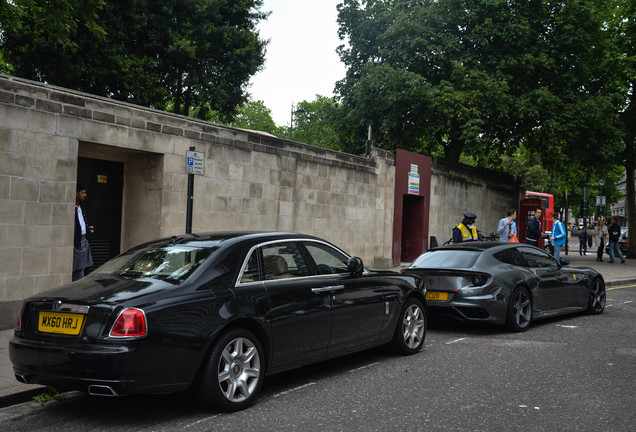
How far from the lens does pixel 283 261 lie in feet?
18.1

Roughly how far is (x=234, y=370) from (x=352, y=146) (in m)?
22.0

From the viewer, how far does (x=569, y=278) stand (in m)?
9.79

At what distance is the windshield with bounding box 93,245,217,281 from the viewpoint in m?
4.89

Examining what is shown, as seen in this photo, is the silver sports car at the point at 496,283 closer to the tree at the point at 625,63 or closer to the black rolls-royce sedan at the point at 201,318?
the black rolls-royce sedan at the point at 201,318

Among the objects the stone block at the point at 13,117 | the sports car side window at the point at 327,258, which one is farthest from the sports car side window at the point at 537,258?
the stone block at the point at 13,117

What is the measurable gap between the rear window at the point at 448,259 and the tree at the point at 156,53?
15197 mm

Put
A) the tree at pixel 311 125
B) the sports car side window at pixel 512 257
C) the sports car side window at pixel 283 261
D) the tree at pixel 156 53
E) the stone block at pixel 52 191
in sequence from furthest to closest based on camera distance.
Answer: the tree at pixel 311 125
the tree at pixel 156 53
the sports car side window at pixel 512 257
the stone block at pixel 52 191
the sports car side window at pixel 283 261

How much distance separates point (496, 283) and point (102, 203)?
6.78 meters

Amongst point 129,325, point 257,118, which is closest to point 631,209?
point 129,325

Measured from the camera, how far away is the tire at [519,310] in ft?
27.6

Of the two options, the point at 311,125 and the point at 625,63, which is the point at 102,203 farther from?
the point at 311,125

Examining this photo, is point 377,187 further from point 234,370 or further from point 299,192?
Result: point 234,370

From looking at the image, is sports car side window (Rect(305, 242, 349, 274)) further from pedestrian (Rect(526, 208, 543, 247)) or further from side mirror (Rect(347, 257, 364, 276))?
pedestrian (Rect(526, 208, 543, 247))

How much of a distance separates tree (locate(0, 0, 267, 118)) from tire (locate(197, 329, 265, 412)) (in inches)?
691
